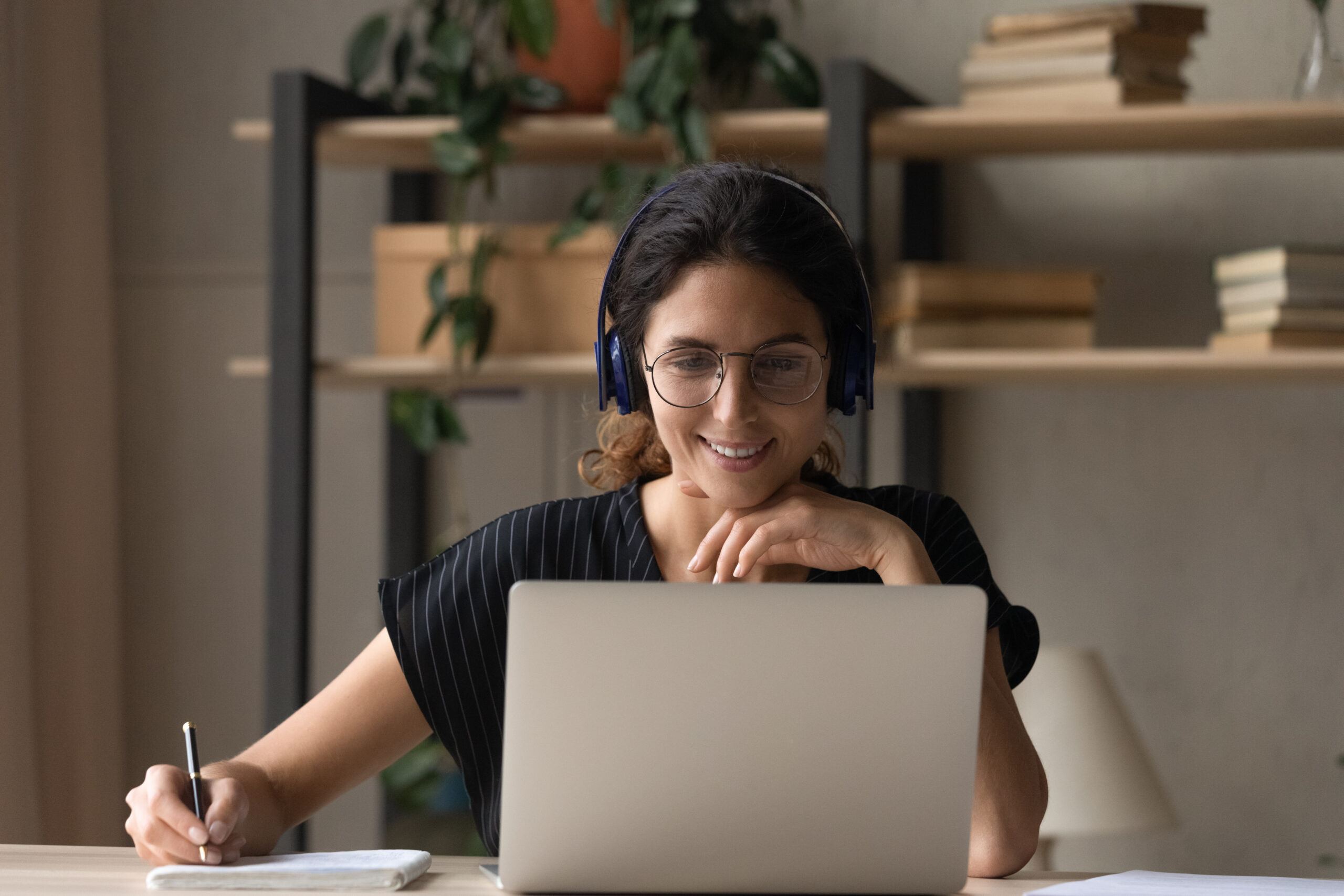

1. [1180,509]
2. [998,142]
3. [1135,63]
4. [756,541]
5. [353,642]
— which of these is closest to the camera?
[756,541]

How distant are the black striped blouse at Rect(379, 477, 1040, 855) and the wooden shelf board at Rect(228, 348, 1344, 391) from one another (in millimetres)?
711

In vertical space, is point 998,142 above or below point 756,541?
above

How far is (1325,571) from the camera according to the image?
7.64 ft

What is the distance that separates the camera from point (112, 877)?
93cm

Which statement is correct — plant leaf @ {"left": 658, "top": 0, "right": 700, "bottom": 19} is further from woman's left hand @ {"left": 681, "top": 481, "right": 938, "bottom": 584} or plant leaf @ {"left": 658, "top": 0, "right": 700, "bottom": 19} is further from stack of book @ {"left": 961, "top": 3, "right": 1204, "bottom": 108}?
woman's left hand @ {"left": 681, "top": 481, "right": 938, "bottom": 584}

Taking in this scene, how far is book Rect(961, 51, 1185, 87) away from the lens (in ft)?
6.72

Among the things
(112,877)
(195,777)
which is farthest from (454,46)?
(112,877)

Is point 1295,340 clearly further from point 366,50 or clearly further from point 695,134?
point 366,50

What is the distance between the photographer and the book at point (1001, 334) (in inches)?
83.1

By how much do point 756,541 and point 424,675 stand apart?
0.39 metres

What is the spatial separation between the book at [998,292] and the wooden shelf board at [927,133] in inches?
9.0

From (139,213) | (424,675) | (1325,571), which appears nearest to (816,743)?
(424,675)

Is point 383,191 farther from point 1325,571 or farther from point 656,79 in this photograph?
point 1325,571

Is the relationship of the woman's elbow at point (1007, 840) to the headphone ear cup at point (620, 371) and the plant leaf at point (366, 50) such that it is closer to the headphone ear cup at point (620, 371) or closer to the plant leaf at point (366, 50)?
the headphone ear cup at point (620, 371)
